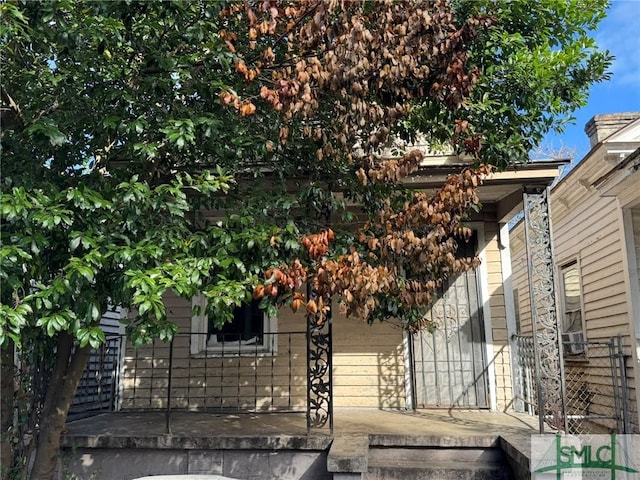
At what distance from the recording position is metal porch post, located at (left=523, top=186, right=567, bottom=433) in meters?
4.65

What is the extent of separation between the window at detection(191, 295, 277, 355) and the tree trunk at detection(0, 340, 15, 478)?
2756 mm

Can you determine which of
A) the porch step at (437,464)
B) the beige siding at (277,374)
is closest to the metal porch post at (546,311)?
the porch step at (437,464)

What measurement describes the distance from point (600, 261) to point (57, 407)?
23.6 feet

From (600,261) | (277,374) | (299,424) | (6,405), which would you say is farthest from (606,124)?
(6,405)

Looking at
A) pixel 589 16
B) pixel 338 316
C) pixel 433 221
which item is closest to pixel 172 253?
pixel 433 221

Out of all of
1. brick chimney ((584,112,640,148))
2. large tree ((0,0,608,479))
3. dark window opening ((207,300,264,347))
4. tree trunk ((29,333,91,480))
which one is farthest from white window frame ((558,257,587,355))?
tree trunk ((29,333,91,480))

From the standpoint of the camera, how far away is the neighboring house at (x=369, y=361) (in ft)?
21.2

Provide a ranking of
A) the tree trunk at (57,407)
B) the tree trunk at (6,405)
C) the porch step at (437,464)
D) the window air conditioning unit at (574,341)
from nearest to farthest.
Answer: the tree trunk at (6,405)
the tree trunk at (57,407)
the porch step at (437,464)
the window air conditioning unit at (574,341)

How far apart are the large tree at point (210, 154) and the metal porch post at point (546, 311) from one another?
1.02 metres

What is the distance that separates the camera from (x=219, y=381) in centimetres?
674

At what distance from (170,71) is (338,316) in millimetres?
4007

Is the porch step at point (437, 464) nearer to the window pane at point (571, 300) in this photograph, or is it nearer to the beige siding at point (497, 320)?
the beige siding at point (497, 320)

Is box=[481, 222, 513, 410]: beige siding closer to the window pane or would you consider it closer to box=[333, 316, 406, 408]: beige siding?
box=[333, 316, 406, 408]: beige siding

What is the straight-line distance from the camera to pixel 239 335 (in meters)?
6.82
